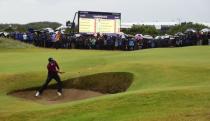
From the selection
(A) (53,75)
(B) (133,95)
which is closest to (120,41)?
(A) (53,75)

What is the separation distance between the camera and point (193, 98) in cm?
2014

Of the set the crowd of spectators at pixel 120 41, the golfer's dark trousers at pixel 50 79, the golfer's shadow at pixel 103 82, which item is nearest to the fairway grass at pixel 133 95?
the golfer's shadow at pixel 103 82

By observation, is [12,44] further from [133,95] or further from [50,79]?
[133,95]

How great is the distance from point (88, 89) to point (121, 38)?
30.5m

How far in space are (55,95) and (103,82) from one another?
8.25 ft

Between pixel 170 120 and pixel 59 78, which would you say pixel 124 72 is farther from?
pixel 170 120

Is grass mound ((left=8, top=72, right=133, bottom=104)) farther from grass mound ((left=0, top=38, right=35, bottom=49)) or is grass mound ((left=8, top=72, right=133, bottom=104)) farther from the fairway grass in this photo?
grass mound ((left=0, top=38, right=35, bottom=49))

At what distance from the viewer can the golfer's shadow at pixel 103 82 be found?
2905 centimetres

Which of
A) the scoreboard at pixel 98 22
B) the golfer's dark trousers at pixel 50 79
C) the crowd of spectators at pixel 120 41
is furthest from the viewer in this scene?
the scoreboard at pixel 98 22

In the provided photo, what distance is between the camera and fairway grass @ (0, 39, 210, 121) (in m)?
18.5

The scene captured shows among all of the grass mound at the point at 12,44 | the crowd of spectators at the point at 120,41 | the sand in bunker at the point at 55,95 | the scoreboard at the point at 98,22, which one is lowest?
the sand in bunker at the point at 55,95

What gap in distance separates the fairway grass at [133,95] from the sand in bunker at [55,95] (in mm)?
698

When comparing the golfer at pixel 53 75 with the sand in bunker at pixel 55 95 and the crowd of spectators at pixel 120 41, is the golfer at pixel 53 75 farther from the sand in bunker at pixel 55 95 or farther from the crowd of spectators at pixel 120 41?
the crowd of spectators at pixel 120 41

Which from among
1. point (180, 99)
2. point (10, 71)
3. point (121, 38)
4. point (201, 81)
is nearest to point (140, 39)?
point (121, 38)
